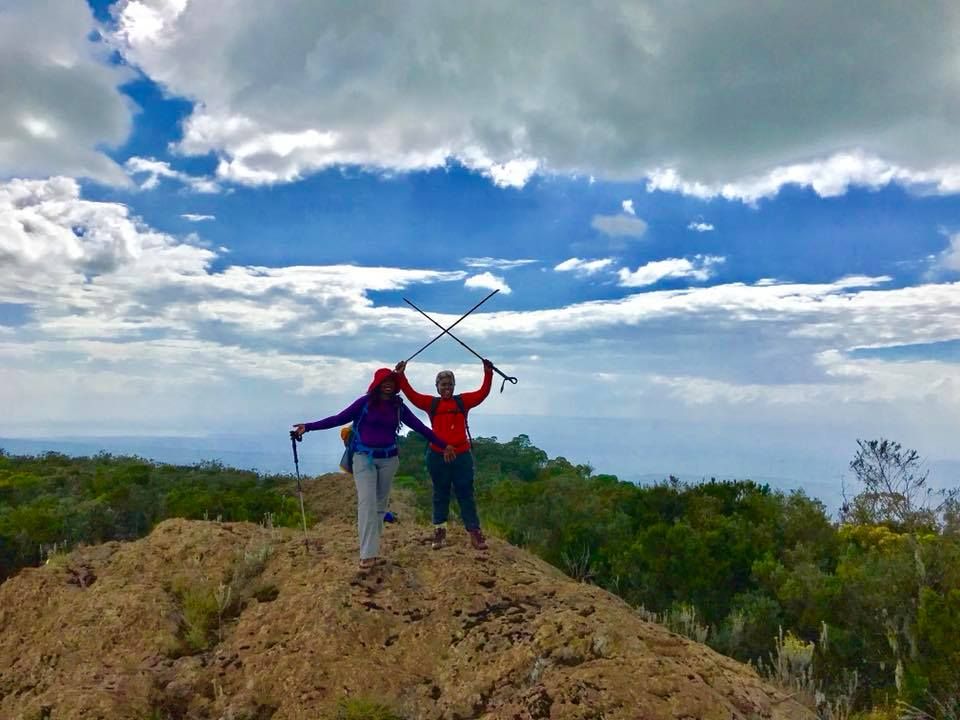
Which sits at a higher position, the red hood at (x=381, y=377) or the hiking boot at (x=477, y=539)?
the red hood at (x=381, y=377)

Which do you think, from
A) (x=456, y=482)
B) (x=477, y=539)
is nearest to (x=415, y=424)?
(x=456, y=482)

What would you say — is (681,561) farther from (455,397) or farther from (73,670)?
(73,670)

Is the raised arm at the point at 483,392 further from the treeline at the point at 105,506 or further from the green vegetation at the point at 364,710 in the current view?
the treeline at the point at 105,506

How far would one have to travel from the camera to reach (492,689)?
6488 mm

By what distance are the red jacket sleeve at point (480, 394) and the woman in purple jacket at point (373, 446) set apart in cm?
97

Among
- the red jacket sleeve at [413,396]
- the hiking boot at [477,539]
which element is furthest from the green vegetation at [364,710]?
the red jacket sleeve at [413,396]

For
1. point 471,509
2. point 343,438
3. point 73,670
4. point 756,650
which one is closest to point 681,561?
point 756,650

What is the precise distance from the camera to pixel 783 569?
1183 centimetres

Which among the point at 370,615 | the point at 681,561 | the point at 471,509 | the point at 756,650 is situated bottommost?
the point at 756,650

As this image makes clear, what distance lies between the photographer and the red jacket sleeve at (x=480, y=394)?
960 cm

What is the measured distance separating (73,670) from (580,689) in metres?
5.75

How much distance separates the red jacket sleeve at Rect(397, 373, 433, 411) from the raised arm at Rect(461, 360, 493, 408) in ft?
1.69

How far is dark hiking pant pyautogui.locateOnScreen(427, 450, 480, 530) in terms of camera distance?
9547 mm

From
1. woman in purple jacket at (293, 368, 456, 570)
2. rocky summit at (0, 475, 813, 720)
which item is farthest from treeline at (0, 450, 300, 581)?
woman in purple jacket at (293, 368, 456, 570)
